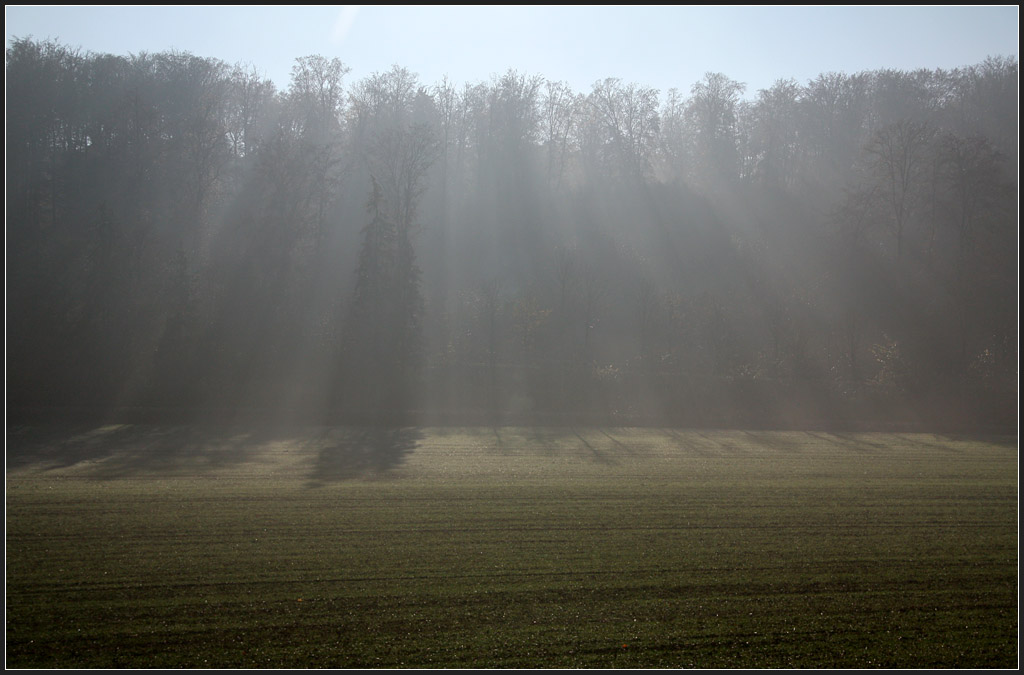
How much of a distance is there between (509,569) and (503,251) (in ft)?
134

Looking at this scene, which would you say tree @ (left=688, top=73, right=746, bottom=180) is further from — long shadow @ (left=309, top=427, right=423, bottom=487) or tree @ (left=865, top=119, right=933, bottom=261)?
long shadow @ (left=309, top=427, right=423, bottom=487)

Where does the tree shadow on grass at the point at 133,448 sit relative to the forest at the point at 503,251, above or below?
below

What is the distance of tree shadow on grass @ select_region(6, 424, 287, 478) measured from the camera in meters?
17.3

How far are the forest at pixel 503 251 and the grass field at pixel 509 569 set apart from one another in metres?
14.6

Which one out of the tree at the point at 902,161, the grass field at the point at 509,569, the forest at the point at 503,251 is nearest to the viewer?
the grass field at the point at 509,569

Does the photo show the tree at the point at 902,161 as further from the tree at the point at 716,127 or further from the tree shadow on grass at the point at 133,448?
the tree shadow on grass at the point at 133,448

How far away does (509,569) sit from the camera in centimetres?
914

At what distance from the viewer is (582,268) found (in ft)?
141

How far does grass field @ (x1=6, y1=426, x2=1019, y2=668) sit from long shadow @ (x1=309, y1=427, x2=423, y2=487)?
2.16 feet

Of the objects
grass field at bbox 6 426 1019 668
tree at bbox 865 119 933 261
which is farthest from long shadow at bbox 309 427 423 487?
tree at bbox 865 119 933 261

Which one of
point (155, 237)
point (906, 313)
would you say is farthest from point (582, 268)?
point (155, 237)

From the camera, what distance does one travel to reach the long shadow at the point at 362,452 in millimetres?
16984

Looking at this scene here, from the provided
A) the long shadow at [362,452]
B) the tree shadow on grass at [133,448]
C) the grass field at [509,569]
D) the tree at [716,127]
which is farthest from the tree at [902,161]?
the tree shadow on grass at [133,448]

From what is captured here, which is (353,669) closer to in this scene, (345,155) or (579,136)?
(345,155)
